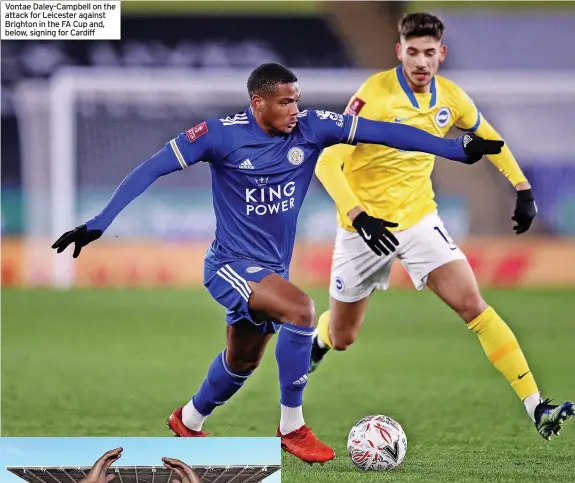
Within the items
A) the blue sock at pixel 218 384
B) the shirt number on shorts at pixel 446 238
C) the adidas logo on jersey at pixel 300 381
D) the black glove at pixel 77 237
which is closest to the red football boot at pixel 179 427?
the blue sock at pixel 218 384

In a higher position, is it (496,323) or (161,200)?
(496,323)

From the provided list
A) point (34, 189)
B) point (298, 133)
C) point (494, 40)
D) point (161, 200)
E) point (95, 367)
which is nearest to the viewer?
point (298, 133)

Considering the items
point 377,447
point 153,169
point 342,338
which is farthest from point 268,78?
point 342,338

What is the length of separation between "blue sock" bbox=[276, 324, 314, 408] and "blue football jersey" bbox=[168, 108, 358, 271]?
339 millimetres

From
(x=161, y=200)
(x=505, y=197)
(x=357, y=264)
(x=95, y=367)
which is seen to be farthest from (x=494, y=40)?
(x=357, y=264)

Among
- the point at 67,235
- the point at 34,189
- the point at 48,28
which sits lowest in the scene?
the point at 34,189

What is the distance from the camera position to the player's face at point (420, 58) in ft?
16.9

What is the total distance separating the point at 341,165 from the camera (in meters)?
5.20

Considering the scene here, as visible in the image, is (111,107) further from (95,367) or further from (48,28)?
(48,28)

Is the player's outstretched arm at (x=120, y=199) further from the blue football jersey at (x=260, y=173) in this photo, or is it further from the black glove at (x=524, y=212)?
the black glove at (x=524, y=212)

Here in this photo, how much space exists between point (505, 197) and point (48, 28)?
8274 mm

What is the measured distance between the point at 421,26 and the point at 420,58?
142 mm

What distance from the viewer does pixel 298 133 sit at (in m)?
4.64

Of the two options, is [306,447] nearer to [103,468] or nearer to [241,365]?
[241,365]
